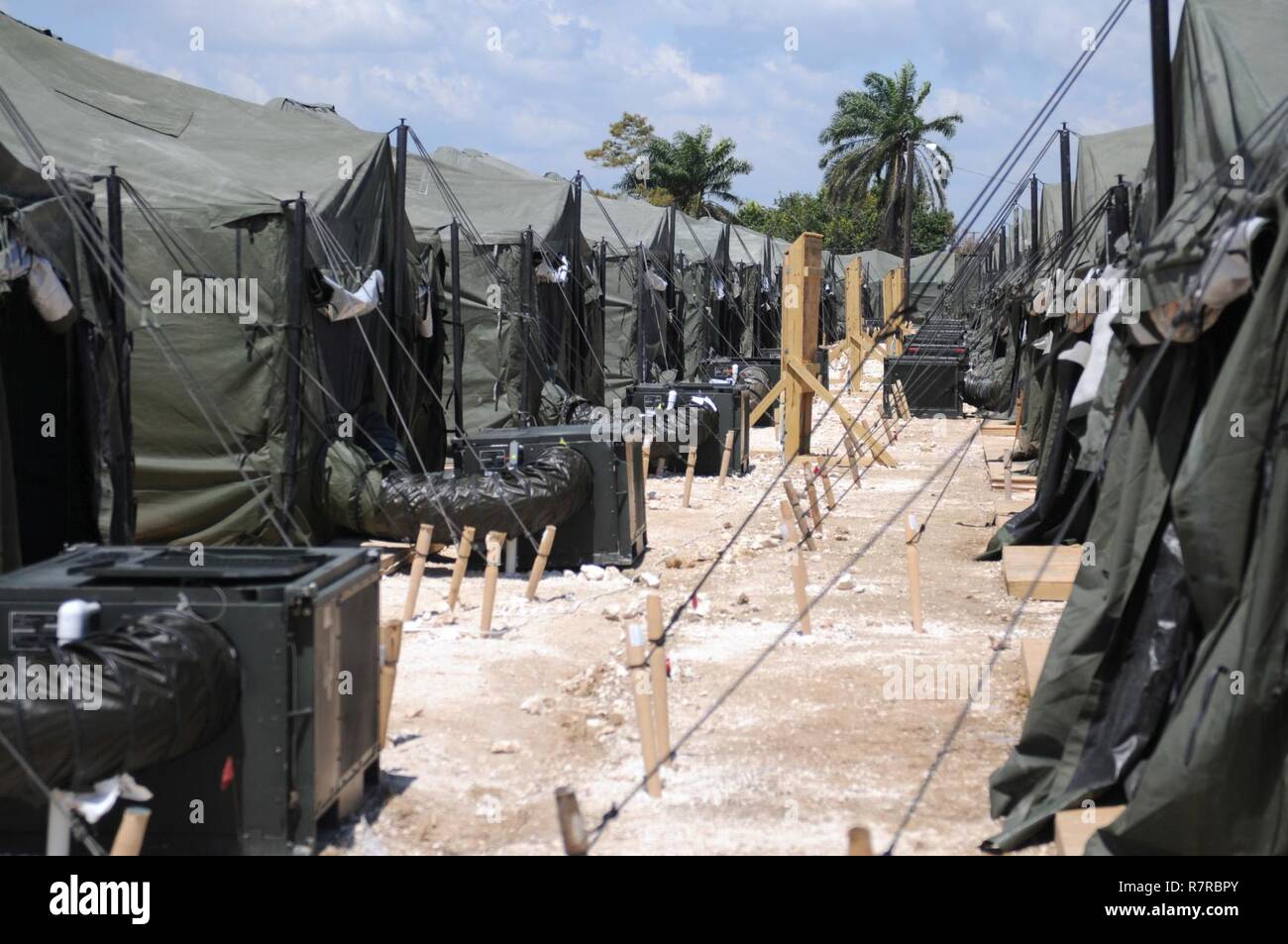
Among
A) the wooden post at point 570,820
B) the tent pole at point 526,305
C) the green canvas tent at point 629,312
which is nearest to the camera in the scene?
the wooden post at point 570,820

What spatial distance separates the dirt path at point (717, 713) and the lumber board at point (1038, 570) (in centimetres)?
16

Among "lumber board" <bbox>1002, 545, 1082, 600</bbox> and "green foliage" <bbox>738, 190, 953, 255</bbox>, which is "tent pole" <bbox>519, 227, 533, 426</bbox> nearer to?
"lumber board" <bbox>1002, 545, 1082, 600</bbox>

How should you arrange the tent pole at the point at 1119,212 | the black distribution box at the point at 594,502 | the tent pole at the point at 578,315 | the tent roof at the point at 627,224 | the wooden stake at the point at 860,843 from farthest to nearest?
the tent roof at the point at 627,224 → the tent pole at the point at 578,315 → the tent pole at the point at 1119,212 → the black distribution box at the point at 594,502 → the wooden stake at the point at 860,843

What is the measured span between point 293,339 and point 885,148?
5824cm

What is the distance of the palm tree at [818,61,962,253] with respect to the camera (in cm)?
6341

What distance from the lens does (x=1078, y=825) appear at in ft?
16.0

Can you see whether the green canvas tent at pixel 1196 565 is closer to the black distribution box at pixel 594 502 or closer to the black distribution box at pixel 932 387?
the black distribution box at pixel 594 502

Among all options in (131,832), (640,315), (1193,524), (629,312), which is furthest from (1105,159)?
(131,832)

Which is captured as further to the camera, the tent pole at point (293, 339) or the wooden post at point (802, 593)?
the tent pole at point (293, 339)

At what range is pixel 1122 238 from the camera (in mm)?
10945

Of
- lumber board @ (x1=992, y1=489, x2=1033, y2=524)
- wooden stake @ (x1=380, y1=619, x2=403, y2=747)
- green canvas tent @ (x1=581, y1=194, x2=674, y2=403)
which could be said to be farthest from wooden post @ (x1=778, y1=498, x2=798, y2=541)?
green canvas tent @ (x1=581, y1=194, x2=674, y2=403)

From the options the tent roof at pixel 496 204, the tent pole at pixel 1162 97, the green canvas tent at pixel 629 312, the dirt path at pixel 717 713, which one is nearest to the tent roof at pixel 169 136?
the tent roof at pixel 496 204

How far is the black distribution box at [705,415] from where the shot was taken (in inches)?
660

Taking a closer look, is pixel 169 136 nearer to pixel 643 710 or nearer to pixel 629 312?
pixel 643 710
